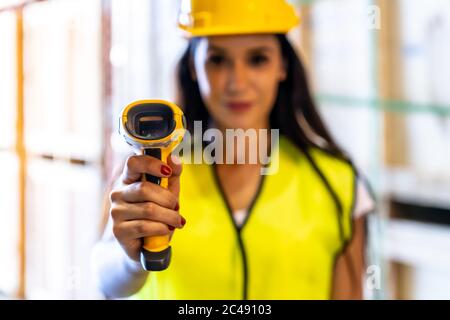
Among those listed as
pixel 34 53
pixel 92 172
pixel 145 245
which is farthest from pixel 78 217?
pixel 145 245

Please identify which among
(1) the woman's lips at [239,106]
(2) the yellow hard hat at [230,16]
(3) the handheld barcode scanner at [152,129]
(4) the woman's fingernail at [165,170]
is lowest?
(4) the woman's fingernail at [165,170]

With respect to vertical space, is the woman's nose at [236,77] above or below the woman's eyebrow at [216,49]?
below

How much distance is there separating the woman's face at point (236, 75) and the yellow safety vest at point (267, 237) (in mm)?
65

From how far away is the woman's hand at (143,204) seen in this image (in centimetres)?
43

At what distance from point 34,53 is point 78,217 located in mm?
215

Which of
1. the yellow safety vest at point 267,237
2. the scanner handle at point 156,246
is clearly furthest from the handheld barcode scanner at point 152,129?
the yellow safety vest at point 267,237

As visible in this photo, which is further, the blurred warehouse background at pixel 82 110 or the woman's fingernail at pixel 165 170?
the blurred warehouse background at pixel 82 110

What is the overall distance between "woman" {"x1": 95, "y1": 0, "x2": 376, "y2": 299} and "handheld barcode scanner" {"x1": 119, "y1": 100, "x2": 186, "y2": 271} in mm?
83

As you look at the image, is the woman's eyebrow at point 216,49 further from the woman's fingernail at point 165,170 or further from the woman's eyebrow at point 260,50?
the woman's fingernail at point 165,170

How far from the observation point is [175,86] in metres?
0.66

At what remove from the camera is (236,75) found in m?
0.58

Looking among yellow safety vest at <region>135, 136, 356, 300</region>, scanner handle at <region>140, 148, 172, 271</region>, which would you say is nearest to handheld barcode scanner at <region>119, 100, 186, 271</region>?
scanner handle at <region>140, 148, 172, 271</region>

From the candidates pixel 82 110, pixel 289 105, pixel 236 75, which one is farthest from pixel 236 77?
pixel 82 110
